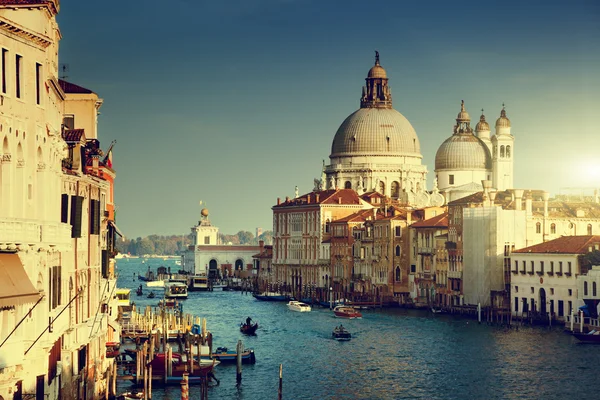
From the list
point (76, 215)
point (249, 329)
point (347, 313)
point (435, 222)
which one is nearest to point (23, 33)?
point (76, 215)

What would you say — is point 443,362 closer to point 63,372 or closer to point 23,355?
point 63,372

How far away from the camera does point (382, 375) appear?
44.3 m

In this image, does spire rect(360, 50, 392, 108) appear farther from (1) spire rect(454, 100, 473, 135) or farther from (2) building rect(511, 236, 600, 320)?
(2) building rect(511, 236, 600, 320)

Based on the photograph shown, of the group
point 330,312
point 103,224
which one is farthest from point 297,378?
point 330,312

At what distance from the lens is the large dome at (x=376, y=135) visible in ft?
373

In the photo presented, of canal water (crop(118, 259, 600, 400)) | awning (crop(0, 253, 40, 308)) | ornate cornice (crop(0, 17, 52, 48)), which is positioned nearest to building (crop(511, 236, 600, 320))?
canal water (crop(118, 259, 600, 400))

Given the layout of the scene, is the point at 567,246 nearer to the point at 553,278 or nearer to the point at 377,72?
the point at 553,278

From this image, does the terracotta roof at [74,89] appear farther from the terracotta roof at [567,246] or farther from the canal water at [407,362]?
the terracotta roof at [567,246]

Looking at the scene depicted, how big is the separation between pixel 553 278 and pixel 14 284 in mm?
46831

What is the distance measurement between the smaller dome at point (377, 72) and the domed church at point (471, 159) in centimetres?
841

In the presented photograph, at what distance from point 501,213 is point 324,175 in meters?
51.2

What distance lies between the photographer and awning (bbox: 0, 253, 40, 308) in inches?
688

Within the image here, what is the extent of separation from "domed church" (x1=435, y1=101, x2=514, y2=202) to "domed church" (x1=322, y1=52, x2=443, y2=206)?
8.93ft

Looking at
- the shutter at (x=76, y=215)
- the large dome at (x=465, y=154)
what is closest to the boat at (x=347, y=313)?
the large dome at (x=465, y=154)
